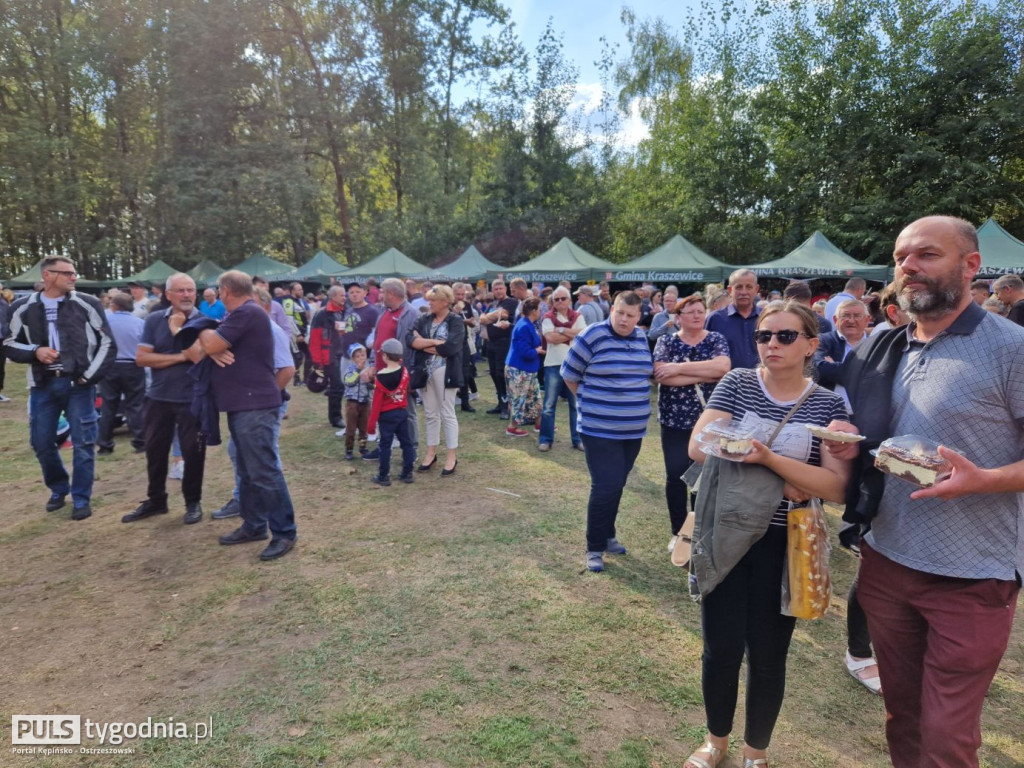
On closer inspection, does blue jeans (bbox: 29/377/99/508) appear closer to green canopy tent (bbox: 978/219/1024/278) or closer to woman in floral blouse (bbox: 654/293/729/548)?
woman in floral blouse (bbox: 654/293/729/548)

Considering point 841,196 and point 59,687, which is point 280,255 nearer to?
point 841,196

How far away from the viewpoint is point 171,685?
9.67 feet

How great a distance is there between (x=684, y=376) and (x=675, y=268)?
41.6 feet

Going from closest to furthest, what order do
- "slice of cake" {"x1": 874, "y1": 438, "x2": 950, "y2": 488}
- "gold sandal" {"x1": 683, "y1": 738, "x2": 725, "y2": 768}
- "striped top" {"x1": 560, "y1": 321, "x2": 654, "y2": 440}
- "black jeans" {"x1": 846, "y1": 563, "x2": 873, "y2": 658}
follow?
"slice of cake" {"x1": 874, "y1": 438, "x2": 950, "y2": 488} → "gold sandal" {"x1": 683, "y1": 738, "x2": 725, "y2": 768} → "black jeans" {"x1": 846, "y1": 563, "x2": 873, "y2": 658} → "striped top" {"x1": 560, "y1": 321, "x2": 654, "y2": 440}

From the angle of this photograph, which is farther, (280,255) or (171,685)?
(280,255)

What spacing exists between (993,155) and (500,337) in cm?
2135

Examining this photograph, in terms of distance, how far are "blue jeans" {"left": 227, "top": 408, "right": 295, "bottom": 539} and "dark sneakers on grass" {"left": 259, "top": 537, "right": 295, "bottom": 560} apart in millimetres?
37

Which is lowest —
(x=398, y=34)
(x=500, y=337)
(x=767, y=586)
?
(x=767, y=586)

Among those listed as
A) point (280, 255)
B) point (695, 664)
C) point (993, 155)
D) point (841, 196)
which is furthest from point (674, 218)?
point (695, 664)

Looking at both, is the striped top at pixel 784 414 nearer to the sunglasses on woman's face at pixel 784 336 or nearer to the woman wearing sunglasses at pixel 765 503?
the woman wearing sunglasses at pixel 765 503

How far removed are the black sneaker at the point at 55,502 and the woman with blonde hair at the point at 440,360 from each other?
3391 millimetres

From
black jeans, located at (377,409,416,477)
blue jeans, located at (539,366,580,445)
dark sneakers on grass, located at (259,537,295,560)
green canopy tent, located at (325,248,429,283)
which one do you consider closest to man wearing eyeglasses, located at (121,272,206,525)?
dark sneakers on grass, located at (259,537,295,560)

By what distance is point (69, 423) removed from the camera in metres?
4.99

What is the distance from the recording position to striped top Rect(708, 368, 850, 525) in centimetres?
209
